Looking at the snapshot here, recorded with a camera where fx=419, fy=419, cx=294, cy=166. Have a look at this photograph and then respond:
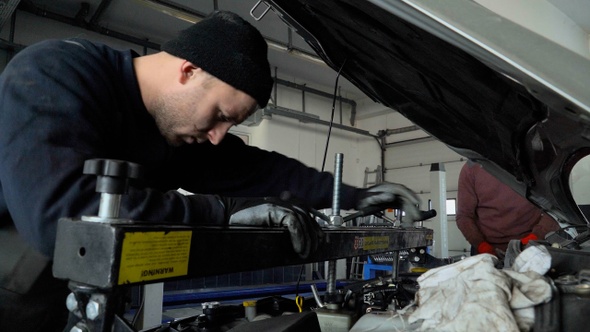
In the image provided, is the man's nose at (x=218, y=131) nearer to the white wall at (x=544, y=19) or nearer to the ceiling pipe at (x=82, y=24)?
the white wall at (x=544, y=19)

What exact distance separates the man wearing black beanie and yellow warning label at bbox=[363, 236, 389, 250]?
209mm

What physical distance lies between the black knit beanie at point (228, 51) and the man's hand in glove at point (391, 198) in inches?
22.2

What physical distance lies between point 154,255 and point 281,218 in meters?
0.29

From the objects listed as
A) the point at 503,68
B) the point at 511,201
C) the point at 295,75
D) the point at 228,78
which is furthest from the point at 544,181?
the point at 295,75

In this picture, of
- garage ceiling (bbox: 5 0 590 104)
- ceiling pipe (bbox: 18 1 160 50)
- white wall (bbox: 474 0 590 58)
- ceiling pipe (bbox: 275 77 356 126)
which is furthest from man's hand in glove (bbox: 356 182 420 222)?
ceiling pipe (bbox: 275 77 356 126)

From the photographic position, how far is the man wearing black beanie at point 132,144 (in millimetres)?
685

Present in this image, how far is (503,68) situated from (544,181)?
84 centimetres

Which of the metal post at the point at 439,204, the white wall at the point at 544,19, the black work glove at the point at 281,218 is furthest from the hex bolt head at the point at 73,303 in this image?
the white wall at the point at 544,19

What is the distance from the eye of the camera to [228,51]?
1.00 meters

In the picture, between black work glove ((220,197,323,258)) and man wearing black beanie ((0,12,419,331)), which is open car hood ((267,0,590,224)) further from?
black work glove ((220,197,323,258))

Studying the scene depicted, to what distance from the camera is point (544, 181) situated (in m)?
1.25

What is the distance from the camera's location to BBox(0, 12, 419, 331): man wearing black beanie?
2.25ft

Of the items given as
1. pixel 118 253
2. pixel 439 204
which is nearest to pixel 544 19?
pixel 439 204

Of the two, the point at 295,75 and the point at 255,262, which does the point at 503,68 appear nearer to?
the point at 255,262
